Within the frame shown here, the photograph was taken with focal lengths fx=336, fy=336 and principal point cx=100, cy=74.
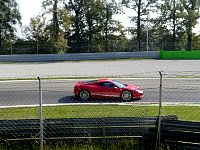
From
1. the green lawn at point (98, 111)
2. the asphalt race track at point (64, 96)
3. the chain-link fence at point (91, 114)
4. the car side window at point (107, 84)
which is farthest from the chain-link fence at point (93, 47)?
the green lawn at point (98, 111)

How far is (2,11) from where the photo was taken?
5297cm

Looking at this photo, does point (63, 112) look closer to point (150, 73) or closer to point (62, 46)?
point (150, 73)

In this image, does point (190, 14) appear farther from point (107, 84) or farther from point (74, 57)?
point (107, 84)

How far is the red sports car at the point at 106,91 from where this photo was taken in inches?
644

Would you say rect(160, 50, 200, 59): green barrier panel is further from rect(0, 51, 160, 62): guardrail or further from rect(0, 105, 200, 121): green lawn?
rect(0, 105, 200, 121): green lawn

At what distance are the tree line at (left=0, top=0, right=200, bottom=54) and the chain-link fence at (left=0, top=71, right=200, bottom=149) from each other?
2748 cm

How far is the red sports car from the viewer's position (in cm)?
1636

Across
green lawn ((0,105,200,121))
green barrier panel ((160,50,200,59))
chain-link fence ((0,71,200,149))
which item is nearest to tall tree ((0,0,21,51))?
A: green barrier panel ((160,50,200,59))

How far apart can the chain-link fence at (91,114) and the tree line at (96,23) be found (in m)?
27.5

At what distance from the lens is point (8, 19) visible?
5306 cm

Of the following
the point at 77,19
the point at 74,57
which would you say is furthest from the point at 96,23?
the point at 74,57

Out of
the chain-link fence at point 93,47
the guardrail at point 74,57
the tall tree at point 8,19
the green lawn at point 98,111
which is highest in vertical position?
the tall tree at point 8,19

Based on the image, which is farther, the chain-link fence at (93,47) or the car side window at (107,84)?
the chain-link fence at (93,47)

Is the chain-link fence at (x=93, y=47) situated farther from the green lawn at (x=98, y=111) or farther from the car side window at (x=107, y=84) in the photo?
the green lawn at (x=98, y=111)
